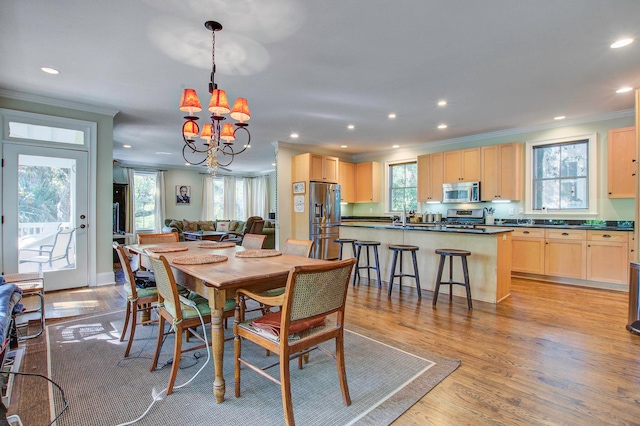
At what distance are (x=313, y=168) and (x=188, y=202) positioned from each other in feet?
17.8

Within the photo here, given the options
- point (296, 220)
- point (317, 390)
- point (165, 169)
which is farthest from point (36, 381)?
point (165, 169)

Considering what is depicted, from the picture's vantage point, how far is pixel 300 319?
1576 mm

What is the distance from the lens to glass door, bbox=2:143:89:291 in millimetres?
3812

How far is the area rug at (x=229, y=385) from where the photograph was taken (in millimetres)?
1669

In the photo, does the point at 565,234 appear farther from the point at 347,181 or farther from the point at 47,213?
the point at 47,213

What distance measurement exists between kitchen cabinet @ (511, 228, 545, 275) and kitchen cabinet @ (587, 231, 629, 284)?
1.82 ft

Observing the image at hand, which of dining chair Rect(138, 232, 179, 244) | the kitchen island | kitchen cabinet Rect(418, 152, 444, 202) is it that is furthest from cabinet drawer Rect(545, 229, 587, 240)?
dining chair Rect(138, 232, 179, 244)

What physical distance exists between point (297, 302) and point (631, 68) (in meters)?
4.00

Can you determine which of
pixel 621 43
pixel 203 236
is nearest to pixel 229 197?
pixel 203 236

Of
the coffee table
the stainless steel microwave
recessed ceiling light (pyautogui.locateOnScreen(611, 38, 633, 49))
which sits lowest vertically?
the coffee table

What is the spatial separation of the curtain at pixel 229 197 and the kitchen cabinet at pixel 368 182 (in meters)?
5.05

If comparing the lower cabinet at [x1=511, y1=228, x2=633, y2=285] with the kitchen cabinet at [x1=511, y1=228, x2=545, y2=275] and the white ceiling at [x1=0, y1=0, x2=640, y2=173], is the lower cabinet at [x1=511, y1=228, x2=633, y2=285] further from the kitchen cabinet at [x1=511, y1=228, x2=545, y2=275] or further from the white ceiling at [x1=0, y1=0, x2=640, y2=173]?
the white ceiling at [x1=0, y1=0, x2=640, y2=173]

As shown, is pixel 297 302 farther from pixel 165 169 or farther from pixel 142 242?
pixel 165 169

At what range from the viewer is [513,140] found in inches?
213
